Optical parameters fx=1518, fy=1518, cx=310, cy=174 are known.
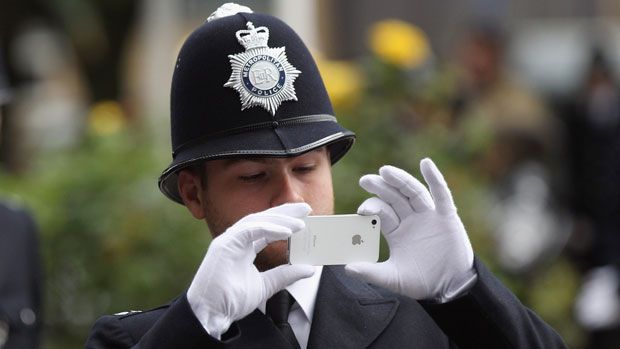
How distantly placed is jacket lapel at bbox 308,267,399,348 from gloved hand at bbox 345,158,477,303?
0.39ft

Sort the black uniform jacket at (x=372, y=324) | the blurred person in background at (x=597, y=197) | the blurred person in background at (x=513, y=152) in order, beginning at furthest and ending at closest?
the blurred person in background at (x=513, y=152), the blurred person in background at (x=597, y=197), the black uniform jacket at (x=372, y=324)

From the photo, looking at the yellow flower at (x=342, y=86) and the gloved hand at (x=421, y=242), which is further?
the yellow flower at (x=342, y=86)

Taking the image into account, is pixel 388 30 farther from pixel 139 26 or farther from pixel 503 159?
pixel 139 26

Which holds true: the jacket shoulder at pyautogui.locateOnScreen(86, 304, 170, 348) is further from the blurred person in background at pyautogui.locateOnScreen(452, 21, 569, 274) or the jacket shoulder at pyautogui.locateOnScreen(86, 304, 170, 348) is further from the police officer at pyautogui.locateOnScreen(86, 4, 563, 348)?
the blurred person in background at pyautogui.locateOnScreen(452, 21, 569, 274)

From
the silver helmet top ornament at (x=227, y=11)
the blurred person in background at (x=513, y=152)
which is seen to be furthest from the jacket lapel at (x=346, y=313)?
the blurred person in background at (x=513, y=152)

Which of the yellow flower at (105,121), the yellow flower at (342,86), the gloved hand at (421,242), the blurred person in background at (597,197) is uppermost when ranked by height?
the gloved hand at (421,242)

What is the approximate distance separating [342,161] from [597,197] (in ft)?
7.03

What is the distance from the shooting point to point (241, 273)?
3.06 m

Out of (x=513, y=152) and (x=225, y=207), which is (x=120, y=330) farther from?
(x=513, y=152)

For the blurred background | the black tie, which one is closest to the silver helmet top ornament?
the black tie

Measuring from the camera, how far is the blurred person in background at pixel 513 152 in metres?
7.84

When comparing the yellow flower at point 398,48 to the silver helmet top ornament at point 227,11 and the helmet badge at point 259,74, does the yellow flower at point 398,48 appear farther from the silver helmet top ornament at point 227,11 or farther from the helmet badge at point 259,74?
the helmet badge at point 259,74

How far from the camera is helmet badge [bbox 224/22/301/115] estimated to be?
3299 millimetres

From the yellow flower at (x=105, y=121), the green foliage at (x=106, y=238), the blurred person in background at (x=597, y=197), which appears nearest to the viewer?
the green foliage at (x=106, y=238)
